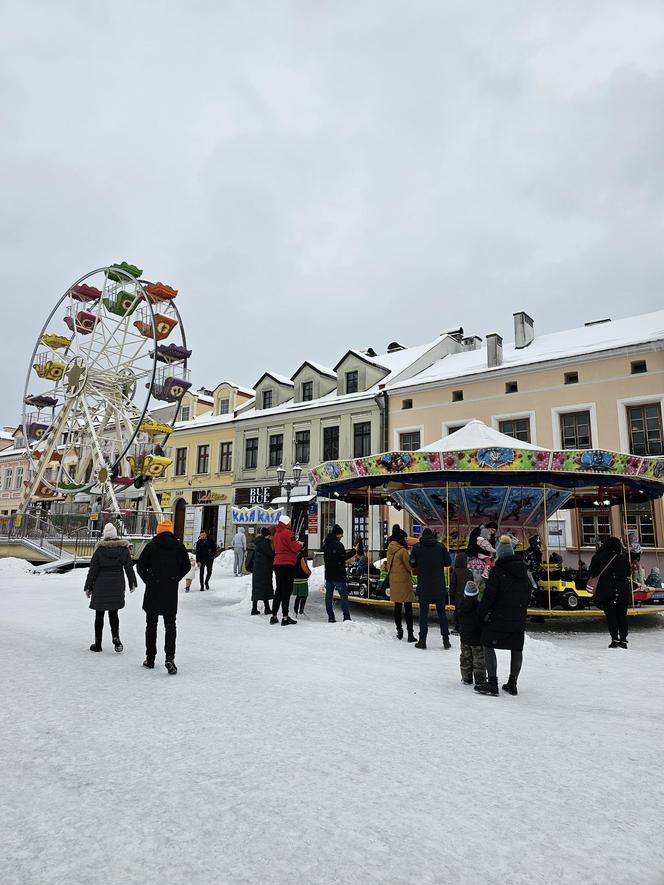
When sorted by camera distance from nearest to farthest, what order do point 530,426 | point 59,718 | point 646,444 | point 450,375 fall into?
point 59,718 → point 646,444 → point 530,426 → point 450,375

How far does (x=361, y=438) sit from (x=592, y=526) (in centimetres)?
1167

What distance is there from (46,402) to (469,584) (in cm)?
3052

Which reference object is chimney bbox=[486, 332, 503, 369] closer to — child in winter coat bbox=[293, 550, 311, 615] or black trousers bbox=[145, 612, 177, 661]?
child in winter coat bbox=[293, 550, 311, 615]

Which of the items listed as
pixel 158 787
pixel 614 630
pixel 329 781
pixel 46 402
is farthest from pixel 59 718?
pixel 46 402

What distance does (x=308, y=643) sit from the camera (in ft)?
29.7

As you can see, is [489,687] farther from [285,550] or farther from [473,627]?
[285,550]

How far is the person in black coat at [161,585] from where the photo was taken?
6836 millimetres

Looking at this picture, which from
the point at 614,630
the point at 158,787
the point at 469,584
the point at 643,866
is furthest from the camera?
the point at 614,630

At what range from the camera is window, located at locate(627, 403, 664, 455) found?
21.4 m

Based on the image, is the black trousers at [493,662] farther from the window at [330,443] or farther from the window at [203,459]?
the window at [203,459]

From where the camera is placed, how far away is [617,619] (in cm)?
982

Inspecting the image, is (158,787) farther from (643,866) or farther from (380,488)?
(380,488)

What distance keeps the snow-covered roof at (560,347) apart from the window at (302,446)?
610 centimetres

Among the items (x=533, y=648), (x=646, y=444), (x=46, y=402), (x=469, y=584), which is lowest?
(x=533, y=648)
